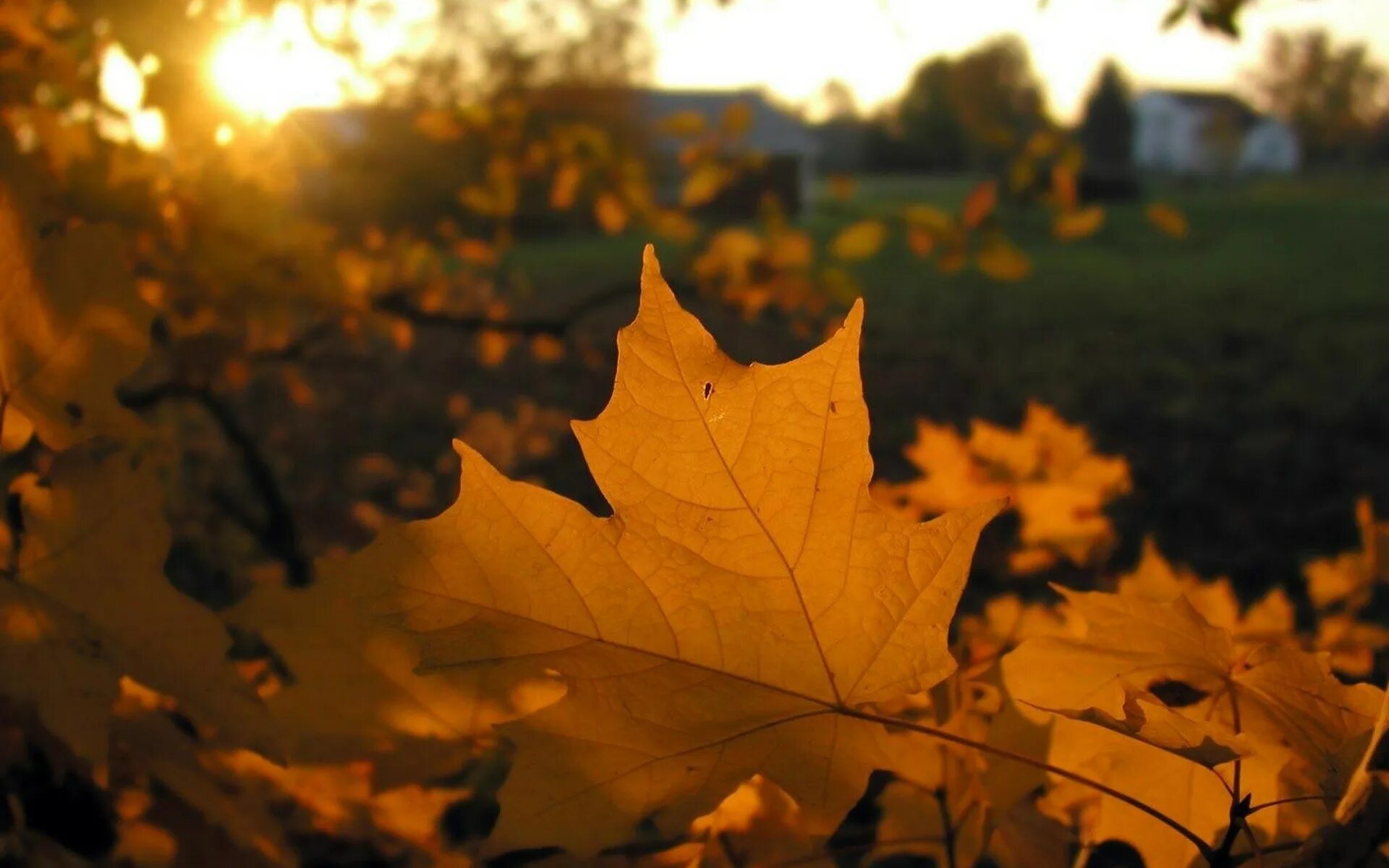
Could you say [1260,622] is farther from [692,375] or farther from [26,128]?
[26,128]

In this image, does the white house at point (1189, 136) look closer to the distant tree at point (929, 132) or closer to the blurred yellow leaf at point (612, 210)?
the distant tree at point (929, 132)

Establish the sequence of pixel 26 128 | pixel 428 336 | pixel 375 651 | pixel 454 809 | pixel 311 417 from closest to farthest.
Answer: pixel 375 651 < pixel 26 128 < pixel 454 809 < pixel 311 417 < pixel 428 336

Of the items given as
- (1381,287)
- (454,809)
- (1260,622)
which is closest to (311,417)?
(454,809)

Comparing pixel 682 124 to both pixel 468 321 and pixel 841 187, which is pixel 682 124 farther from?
pixel 468 321

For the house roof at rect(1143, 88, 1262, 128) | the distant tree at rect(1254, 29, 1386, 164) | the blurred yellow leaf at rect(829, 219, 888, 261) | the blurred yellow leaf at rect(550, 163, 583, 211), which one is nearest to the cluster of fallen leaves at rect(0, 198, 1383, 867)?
the blurred yellow leaf at rect(829, 219, 888, 261)

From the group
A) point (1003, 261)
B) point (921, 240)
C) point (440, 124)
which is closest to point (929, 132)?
point (921, 240)
